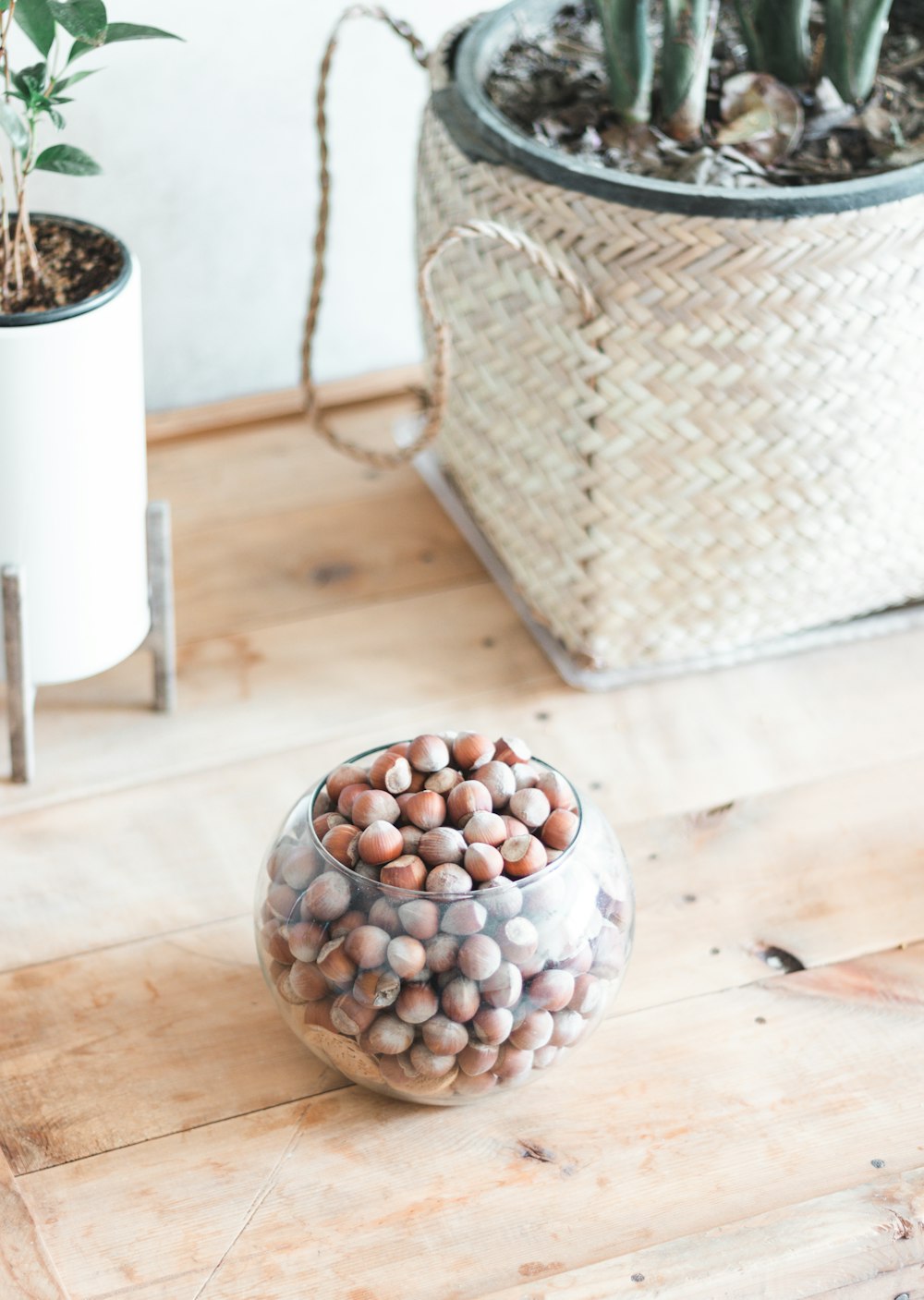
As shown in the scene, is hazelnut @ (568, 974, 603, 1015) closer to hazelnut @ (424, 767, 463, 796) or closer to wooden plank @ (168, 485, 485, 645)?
hazelnut @ (424, 767, 463, 796)

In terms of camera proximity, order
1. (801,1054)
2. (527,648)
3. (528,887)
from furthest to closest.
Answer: (527,648)
(801,1054)
(528,887)

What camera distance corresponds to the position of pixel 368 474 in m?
1.28

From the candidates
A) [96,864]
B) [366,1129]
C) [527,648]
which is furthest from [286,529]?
[366,1129]

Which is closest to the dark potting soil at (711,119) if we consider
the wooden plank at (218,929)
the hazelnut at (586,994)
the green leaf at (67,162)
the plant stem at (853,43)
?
the plant stem at (853,43)

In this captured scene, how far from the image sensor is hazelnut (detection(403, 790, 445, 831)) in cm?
73

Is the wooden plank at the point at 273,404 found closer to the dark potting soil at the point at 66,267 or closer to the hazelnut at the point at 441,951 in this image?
the dark potting soil at the point at 66,267

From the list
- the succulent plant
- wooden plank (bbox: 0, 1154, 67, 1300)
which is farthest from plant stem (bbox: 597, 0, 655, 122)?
wooden plank (bbox: 0, 1154, 67, 1300)

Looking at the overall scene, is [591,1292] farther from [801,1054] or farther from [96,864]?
[96,864]

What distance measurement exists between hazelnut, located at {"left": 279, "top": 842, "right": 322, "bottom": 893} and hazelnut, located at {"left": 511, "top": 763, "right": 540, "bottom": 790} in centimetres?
11

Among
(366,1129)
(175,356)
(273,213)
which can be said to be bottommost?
(366,1129)

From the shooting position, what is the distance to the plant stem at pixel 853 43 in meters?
0.97

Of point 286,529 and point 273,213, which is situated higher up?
point 273,213

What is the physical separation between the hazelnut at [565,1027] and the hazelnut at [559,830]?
82 millimetres

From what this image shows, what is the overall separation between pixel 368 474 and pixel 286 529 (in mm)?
105
